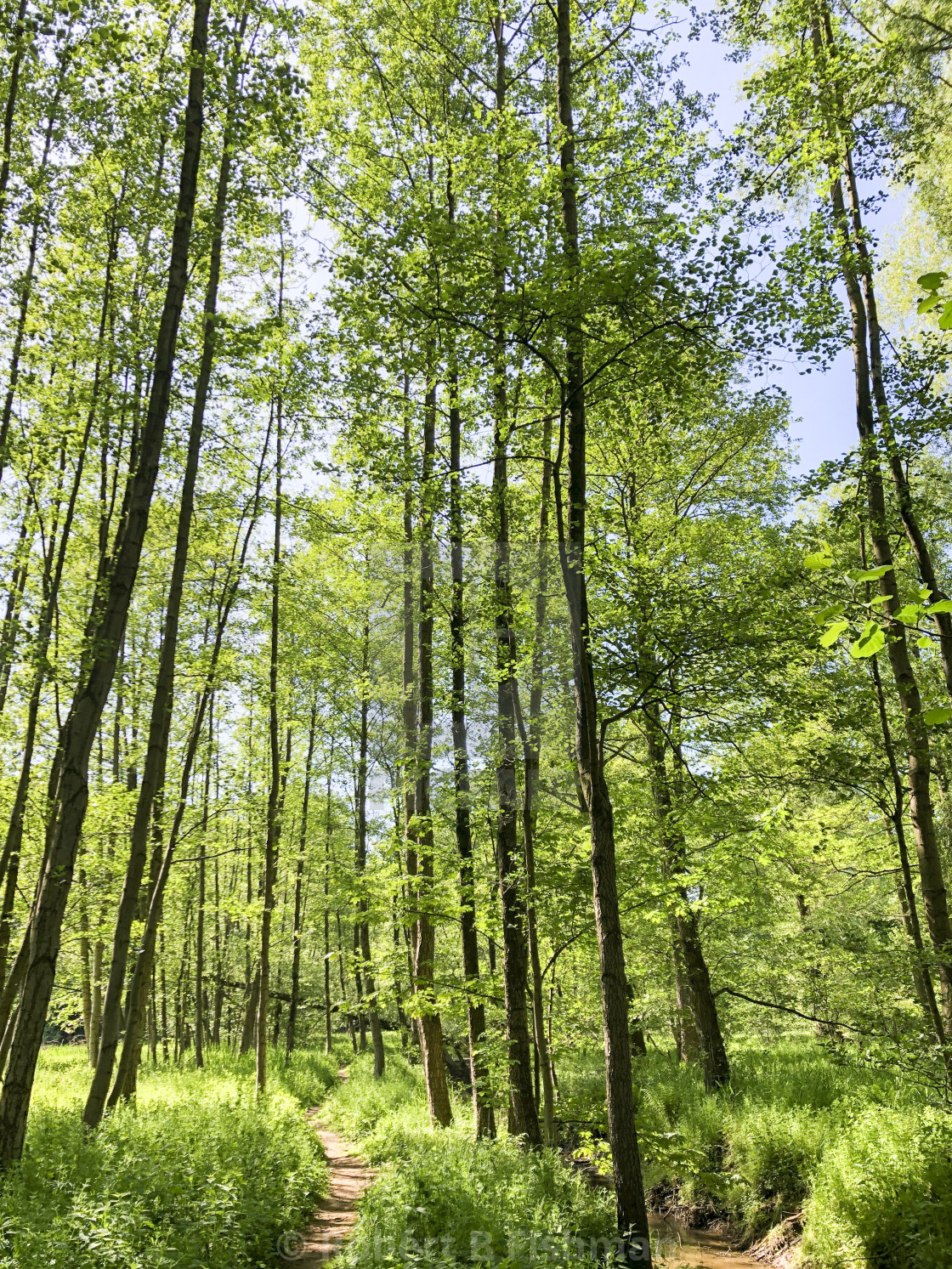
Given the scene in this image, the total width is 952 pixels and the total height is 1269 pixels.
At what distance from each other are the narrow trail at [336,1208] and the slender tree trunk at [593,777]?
9.34ft

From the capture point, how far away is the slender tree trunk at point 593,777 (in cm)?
575

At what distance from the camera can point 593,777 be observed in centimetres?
646

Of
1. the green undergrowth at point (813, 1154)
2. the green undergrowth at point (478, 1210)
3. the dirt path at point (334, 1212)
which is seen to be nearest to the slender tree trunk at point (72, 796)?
the dirt path at point (334, 1212)

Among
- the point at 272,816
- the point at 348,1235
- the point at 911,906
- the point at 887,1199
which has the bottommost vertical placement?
the point at 348,1235

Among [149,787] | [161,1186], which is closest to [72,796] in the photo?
[149,787]

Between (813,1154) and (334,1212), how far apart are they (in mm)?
5597

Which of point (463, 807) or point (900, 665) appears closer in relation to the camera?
point (900, 665)

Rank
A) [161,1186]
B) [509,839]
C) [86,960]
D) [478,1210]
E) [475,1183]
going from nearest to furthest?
1. [478,1210]
2. [161,1186]
3. [475,1183]
4. [509,839]
5. [86,960]

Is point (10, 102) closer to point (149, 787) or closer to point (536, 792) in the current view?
point (149, 787)

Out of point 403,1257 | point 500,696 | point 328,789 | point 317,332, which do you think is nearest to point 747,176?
point 317,332

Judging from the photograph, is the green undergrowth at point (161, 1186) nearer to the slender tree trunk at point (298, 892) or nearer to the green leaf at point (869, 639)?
the green leaf at point (869, 639)

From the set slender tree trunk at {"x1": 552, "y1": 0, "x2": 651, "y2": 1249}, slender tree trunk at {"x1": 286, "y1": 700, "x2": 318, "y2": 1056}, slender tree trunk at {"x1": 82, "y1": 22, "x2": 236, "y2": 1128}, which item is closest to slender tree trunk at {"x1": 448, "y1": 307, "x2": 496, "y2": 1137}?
slender tree trunk at {"x1": 552, "y1": 0, "x2": 651, "y2": 1249}

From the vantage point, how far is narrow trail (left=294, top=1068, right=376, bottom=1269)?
696 cm

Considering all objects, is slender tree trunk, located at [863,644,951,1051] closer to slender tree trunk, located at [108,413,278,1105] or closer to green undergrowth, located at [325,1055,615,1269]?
green undergrowth, located at [325,1055,615,1269]
